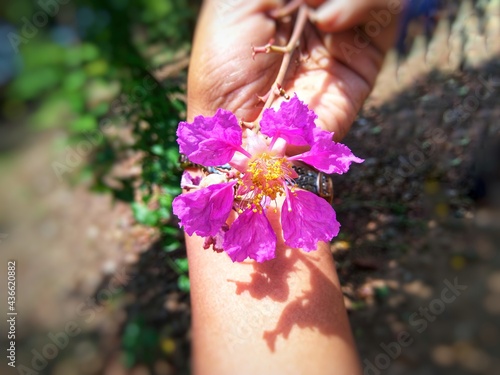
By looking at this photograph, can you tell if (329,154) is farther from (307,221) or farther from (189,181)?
(189,181)

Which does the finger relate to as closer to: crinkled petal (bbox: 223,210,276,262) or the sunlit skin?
the sunlit skin

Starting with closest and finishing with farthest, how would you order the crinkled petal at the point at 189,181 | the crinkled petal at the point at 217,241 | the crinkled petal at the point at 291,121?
the crinkled petal at the point at 291,121 → the crinkled petal at the point at 217,241 → the crinkled petal at the point at 189,181

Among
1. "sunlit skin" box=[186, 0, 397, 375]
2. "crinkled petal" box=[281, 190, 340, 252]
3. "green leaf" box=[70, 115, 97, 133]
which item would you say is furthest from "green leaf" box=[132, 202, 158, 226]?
"crinkled petal" box=[281, 190, 340, 252]

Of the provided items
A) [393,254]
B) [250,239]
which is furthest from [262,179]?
[393,254]

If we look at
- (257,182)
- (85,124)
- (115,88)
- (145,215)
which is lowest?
(145,215)

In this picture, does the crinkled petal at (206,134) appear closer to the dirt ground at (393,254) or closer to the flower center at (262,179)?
Result: the flower center at (262,179)

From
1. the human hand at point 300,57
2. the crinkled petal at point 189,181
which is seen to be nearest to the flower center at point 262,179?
the crinkled petal at point 189,181

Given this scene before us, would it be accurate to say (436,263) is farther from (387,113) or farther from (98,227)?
(98,227)
